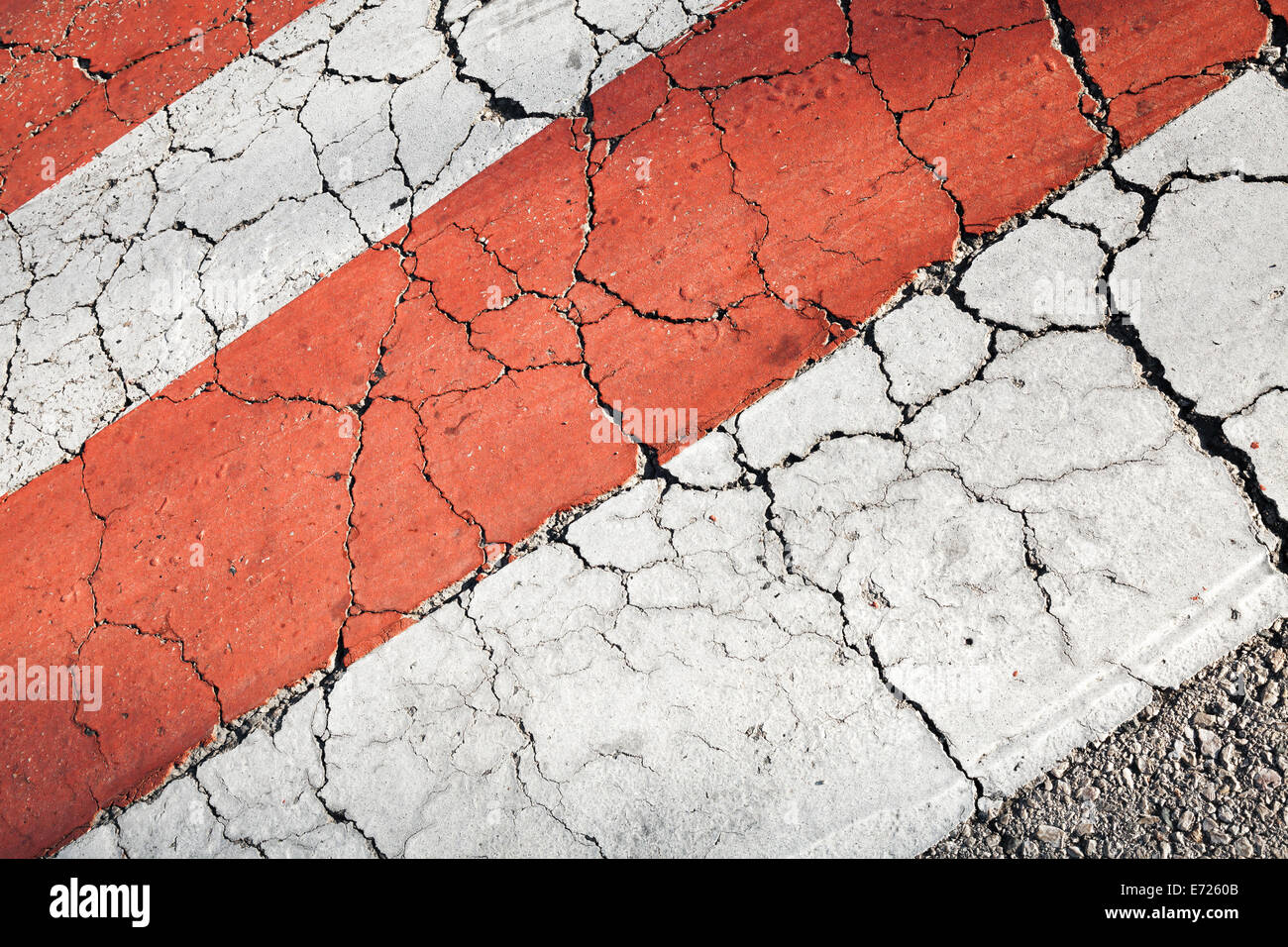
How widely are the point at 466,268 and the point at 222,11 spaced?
6.51 feet

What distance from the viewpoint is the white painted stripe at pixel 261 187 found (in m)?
2.71

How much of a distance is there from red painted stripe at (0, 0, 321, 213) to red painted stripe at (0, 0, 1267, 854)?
1.41m

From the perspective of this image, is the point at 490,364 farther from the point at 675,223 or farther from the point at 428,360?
the point at 675,223

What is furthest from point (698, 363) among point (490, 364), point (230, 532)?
point (230, 532)

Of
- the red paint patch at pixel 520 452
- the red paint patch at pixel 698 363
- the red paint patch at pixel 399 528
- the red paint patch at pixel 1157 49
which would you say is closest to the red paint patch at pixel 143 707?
the red paint patch at pixel 399 528

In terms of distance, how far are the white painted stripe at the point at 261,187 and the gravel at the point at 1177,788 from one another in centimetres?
261

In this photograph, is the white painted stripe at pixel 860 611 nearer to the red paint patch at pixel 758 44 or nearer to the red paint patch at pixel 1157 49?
the red paint patch at pixel 1157 49

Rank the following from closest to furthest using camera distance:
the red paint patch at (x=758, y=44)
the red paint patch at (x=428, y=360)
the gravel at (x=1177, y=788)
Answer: the gravel at (x=1177, y=788) → the red paint patch at (x=428, y=360) → the red paint patch at (x=758, y=44)

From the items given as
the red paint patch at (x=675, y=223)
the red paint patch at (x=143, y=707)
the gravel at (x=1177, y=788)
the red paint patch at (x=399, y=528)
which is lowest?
the gravel at (x=1177, y=788)

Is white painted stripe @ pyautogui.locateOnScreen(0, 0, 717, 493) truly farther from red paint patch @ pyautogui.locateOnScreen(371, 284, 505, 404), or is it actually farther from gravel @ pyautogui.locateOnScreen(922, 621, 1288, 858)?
gravel @ pyautogui.locateOnScreen(922, 621, 1288, 858)

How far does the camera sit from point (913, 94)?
2.47 meters

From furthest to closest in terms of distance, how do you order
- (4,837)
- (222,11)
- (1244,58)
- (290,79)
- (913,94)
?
(222,11) → (290,79) → (913,94) → (1244,58) → (4,837)
